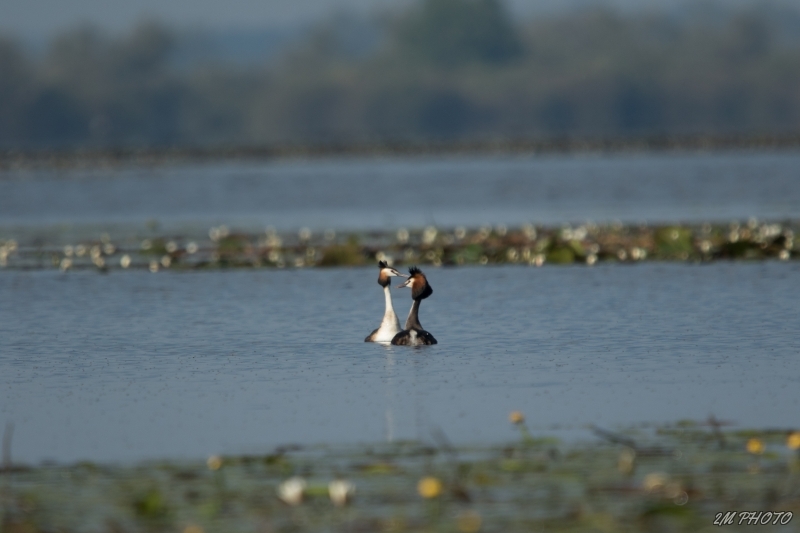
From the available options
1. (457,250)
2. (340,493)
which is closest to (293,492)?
(340,493)

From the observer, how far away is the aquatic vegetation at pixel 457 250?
23.5m

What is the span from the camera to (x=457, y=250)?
24.9 metres

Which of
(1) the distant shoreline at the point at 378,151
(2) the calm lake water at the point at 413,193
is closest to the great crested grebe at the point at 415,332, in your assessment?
(2) the calm lake water at the point at 413,193

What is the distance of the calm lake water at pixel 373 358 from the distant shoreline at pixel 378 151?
63.8m

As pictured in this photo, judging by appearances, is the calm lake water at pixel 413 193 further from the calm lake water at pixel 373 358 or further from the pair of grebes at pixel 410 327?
the pair of grebes at pixel 410 327

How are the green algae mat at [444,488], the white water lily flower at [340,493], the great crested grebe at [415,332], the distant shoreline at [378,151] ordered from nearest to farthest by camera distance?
the green algae mat at [444,488]
the white water lily flower at [340,493]
the great crested grebe at [415,332]
the distant shoreline at [378,151]

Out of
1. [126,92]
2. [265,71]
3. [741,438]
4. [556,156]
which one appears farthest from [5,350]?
[265,71]

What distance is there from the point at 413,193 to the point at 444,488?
139 ft

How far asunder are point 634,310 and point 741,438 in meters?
7.71

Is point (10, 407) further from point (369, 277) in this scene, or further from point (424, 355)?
point (369, 277)

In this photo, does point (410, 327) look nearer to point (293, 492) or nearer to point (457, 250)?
point (293, 492)

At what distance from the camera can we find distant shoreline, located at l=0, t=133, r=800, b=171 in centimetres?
8644

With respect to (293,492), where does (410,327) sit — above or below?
above

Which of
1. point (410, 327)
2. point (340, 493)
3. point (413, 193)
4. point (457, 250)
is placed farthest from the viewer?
point (413, 193)
